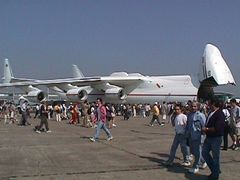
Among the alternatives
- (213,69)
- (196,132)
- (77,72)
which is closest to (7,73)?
(77,72)

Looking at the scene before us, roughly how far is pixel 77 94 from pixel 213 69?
24.5 m

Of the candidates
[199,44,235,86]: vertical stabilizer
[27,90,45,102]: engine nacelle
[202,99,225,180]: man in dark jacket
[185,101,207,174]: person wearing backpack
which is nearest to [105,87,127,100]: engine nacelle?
[27,90,45,102]: engine nacelle

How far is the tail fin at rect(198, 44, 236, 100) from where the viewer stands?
15.5 meters

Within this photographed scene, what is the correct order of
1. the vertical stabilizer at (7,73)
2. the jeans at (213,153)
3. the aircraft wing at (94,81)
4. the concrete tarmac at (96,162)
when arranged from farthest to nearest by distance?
the vertical stabilizer at (7,73), the aircraft wing at (94,81), the concrete tarmac at (96,162), the jeans at (213,153)

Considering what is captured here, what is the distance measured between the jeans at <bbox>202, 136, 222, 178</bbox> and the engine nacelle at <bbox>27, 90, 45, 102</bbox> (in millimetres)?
32333

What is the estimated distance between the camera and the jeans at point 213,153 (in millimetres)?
7313

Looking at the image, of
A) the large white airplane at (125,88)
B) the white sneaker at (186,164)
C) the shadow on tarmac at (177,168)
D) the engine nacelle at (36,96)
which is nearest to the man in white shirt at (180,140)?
the white sneaker at (186,164)

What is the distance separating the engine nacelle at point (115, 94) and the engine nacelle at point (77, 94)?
2294mm

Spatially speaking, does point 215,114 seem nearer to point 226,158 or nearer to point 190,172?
point 190,172

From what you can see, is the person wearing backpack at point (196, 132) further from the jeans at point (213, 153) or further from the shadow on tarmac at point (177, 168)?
the jeans at point (213, 153)

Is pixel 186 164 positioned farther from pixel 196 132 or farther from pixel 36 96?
pixel 36 96

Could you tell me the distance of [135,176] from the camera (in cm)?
770

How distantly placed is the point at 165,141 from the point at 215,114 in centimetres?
649

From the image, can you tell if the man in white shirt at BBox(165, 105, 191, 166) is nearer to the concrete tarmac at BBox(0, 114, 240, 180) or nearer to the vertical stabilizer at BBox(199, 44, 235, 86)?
the concrete tarmac at BBox(0, 114, 240, 180)
